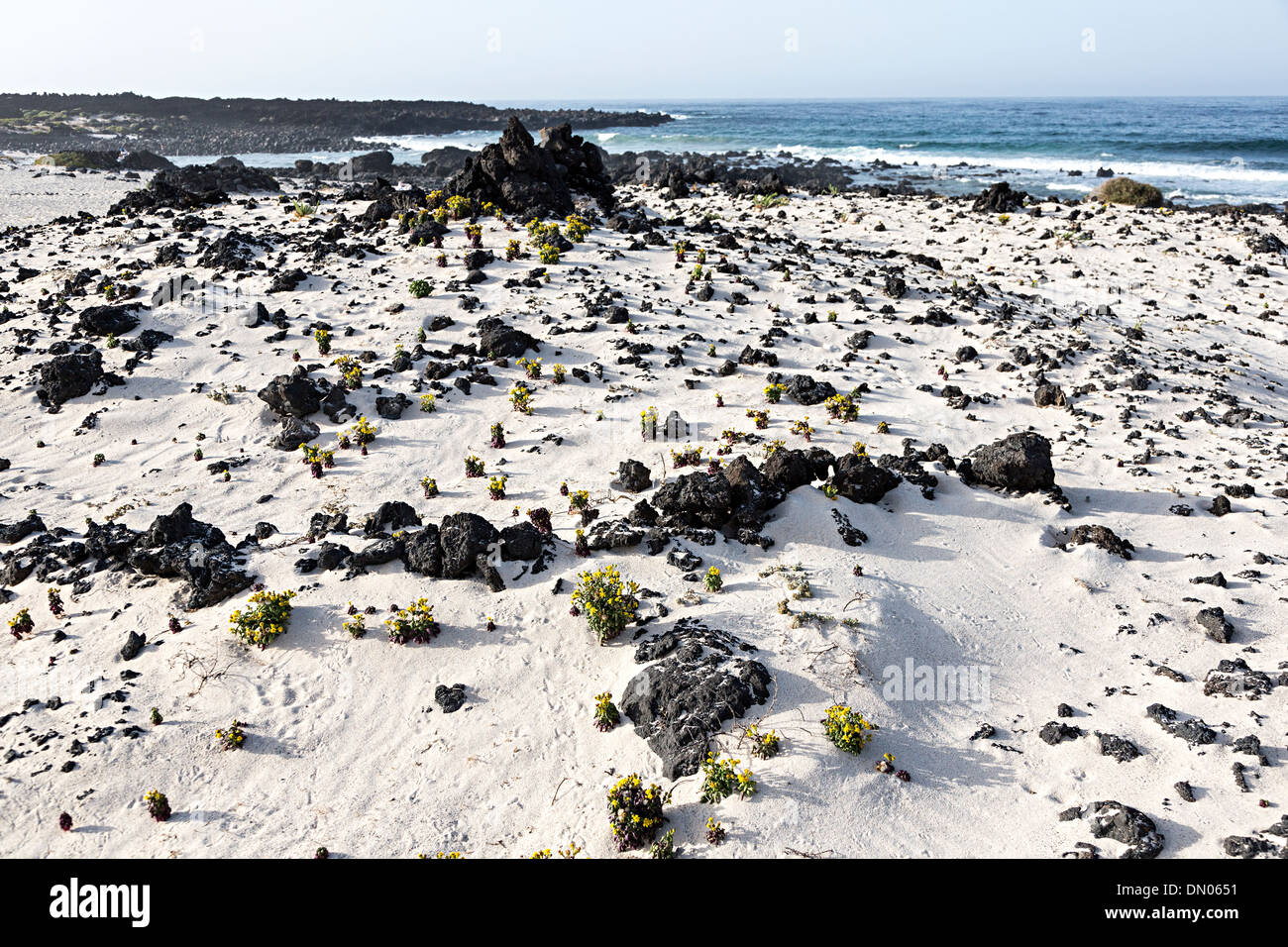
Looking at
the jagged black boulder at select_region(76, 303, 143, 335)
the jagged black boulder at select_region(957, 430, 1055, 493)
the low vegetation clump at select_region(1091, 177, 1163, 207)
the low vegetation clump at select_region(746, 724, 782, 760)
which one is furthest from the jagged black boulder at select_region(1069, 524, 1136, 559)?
the low vegetation clump at select_region(1091, 177, 1163, 207)

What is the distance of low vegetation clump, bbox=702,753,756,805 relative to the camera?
636cm

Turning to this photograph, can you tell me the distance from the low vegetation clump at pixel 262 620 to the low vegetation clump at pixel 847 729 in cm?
636

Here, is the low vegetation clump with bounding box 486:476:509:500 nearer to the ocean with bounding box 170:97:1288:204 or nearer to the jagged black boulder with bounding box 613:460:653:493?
the jagged black boulder with bounding box 613:460:653:493

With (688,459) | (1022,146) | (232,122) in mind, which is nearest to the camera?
(688,459)

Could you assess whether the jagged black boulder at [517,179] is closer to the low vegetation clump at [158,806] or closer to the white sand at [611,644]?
the white sand at [611,644]

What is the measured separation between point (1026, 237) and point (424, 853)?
97.4ft

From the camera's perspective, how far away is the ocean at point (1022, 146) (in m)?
45.7

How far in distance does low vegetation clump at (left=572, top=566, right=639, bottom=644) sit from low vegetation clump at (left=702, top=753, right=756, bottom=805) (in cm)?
222

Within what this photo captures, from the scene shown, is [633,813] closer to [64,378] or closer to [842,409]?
[842,409]

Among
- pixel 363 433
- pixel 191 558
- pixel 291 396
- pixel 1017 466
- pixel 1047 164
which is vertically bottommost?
pixel 191 558

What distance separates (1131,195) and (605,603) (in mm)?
39328

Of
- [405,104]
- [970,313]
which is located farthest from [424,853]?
[405,104]

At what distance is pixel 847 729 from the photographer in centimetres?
684

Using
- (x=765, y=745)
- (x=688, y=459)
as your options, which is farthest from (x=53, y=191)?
(x=765, y=745)
